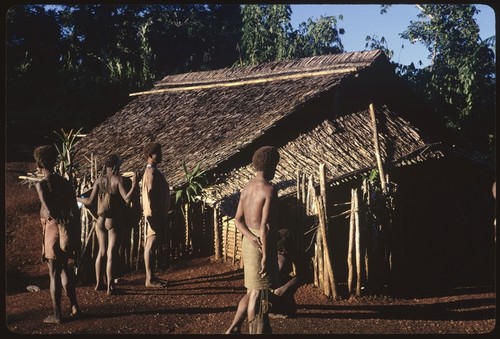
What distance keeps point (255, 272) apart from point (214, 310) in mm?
1789

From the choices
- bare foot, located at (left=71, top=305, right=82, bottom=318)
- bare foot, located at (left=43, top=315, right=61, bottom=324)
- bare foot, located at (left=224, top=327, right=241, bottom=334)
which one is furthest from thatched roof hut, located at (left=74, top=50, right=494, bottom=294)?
bare foot, located at (left=224, top=327, right=241, bottom=334)

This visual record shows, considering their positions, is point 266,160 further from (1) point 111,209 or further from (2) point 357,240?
(1) point 111,209

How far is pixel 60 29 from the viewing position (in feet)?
92.5

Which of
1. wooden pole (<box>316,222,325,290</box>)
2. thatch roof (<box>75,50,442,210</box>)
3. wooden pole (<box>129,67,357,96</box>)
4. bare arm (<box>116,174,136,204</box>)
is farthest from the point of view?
wooden pole (<box>129,67,357,96</box>)

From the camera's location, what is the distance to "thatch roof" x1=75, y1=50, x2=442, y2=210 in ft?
31.6

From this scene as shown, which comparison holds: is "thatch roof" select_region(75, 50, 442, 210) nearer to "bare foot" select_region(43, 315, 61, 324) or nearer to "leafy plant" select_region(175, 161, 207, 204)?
"leafy plant" select_region(175, 161, 207, 204)

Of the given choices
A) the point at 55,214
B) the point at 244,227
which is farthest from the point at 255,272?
the point at 55,214

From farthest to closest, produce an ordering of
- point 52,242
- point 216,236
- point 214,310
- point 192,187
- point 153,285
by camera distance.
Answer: point 216,236 → point 192,187 → point 153,285 → point 214,310 → point 52,242

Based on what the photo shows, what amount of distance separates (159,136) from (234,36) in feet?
78.0

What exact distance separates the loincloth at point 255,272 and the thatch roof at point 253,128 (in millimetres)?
3811

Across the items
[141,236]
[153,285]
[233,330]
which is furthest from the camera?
[141,236]

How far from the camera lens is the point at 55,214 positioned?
5441 mm

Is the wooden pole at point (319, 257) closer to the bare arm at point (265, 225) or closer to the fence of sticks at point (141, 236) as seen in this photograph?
the bare arm at point (265, 225)

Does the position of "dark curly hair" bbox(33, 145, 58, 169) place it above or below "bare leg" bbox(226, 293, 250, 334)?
above
